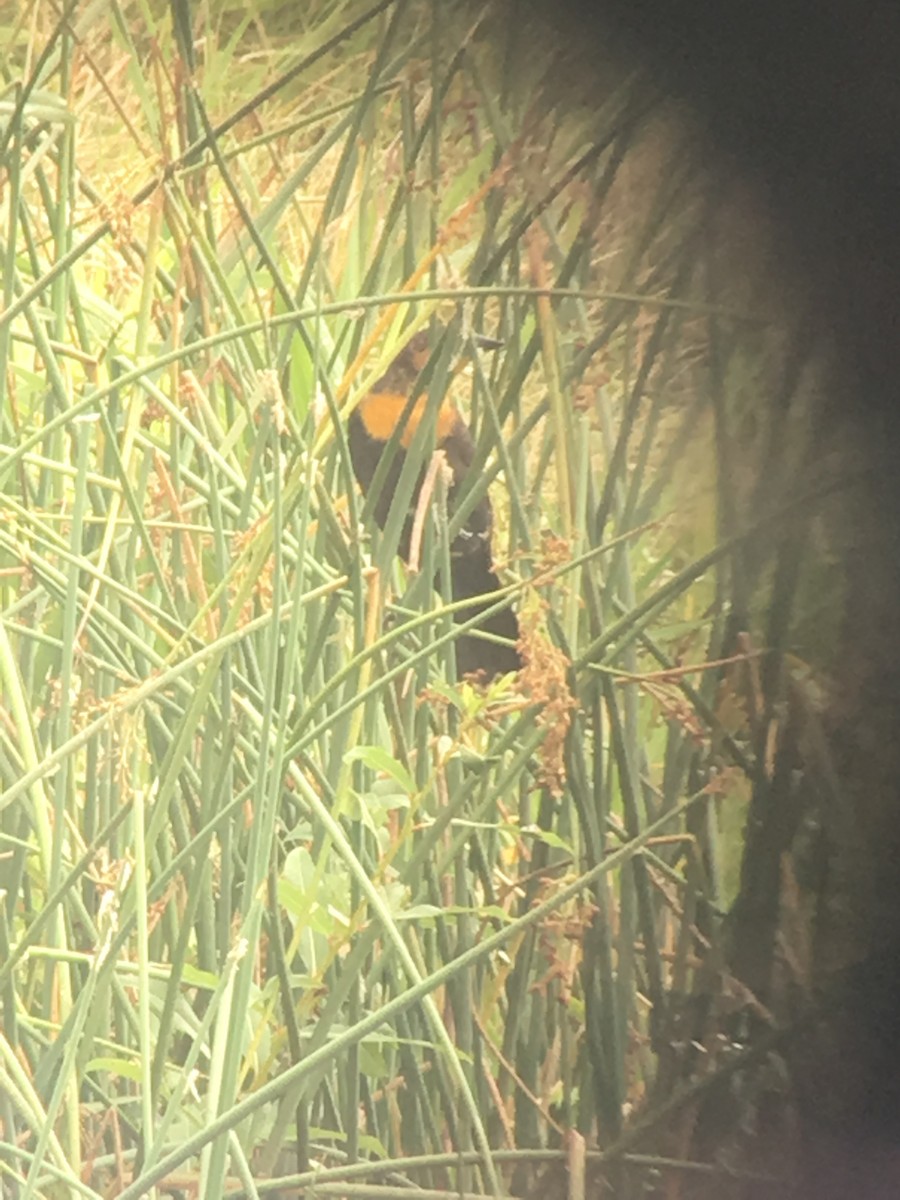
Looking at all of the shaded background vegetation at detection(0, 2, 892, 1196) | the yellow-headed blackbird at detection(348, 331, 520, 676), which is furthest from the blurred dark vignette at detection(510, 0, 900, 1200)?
the yellow-headed blackbird at detection(348, 331, 520, 676)

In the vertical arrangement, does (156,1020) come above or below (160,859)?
below

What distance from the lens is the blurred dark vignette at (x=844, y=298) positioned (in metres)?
0.72

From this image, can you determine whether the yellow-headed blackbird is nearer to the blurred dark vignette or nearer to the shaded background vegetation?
the shaded background vegetation

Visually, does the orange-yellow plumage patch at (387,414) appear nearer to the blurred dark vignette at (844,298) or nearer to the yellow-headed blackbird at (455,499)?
the yellow-headed blackbird at (455,499)

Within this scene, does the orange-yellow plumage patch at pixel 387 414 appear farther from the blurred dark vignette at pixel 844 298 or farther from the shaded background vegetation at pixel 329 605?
the blurred dark vignette at pixel 844 298

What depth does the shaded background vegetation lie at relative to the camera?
2.20ft

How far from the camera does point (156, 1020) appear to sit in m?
0.68

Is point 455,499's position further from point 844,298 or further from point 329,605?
point 844,298

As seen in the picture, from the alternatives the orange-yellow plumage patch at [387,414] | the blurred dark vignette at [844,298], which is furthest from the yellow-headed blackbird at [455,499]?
the blurred dark vignette at [844,298]

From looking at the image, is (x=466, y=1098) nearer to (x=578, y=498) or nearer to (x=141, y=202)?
(x=578, y=498)

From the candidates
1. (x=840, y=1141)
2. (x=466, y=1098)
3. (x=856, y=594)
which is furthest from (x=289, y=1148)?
(x=856, y=594)

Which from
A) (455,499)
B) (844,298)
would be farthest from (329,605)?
(844,298)

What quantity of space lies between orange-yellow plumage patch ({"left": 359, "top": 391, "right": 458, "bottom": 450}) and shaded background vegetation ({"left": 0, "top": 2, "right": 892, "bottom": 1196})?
0.6 inches

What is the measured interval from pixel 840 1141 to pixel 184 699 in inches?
22.6
